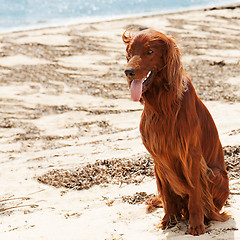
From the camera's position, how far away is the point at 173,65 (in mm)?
2846

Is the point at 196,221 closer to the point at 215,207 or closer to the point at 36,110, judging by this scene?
the point at 215,207

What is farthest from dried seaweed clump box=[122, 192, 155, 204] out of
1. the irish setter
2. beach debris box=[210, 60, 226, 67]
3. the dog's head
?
beach debris box=[210, 60, 226, 67]

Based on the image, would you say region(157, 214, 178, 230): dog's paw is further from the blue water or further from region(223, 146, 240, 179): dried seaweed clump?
the blue water

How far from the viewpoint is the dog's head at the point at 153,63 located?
111 inches

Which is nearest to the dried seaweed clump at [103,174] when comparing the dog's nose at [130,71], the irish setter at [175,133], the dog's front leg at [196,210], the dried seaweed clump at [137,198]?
the dried seaweed clump at [137,198]

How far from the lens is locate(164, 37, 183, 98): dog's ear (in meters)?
2.84

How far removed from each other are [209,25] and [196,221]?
11324mm

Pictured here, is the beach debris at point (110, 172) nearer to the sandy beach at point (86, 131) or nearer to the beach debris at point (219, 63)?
the sandy beach at point (86, 131)

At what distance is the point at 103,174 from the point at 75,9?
67.3 feet

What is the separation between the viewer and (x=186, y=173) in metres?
3.15

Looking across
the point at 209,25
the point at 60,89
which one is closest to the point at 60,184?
the point at 60,89

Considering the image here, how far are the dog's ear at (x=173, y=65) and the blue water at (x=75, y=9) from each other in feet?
51.1

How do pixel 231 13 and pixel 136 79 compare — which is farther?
pixel 231 13

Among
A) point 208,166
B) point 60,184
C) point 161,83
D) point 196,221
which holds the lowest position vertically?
point 60,184
